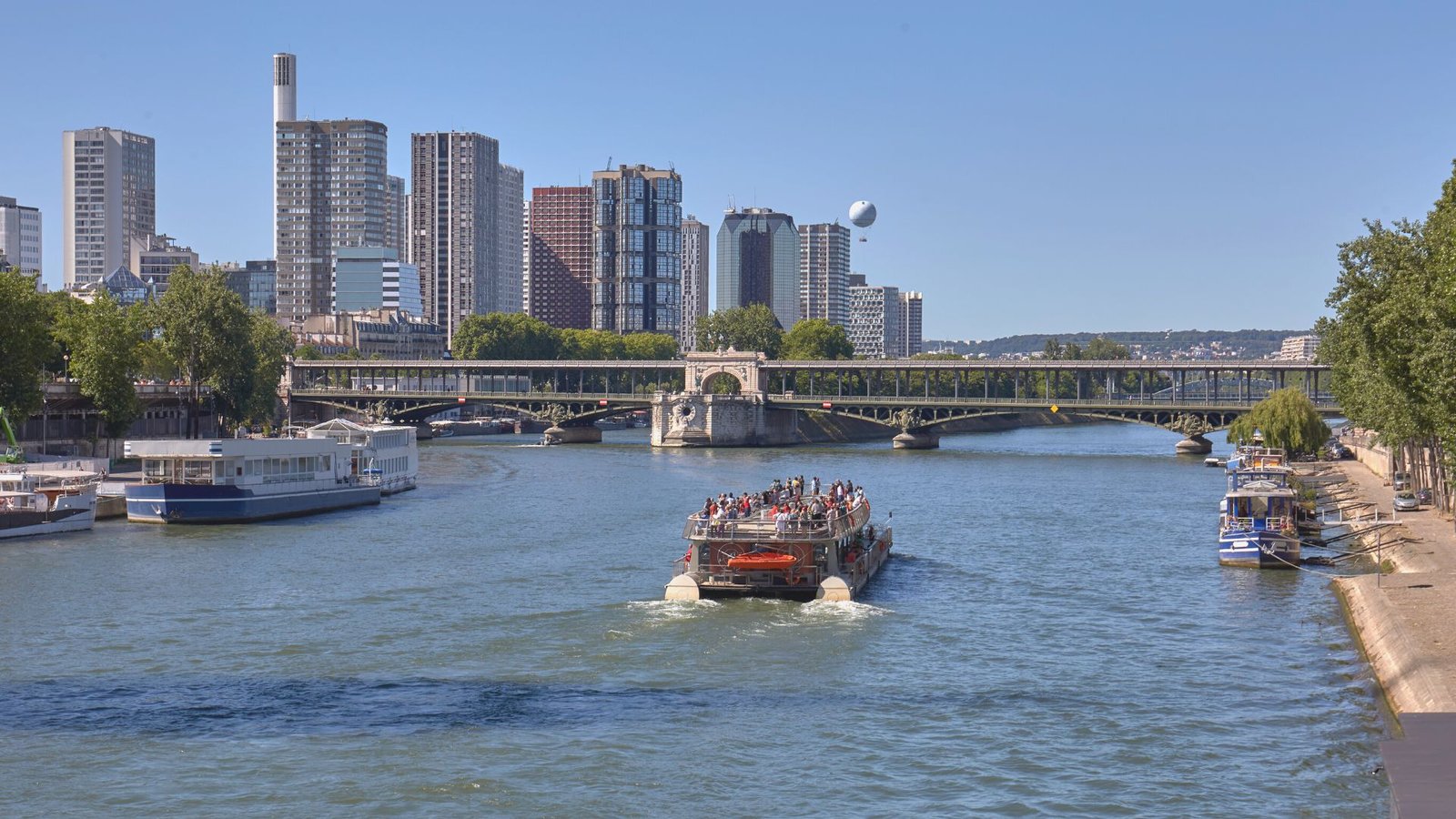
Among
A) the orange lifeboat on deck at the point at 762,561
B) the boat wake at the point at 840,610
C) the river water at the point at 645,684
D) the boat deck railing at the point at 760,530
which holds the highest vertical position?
the boat deck railing at the point at 760,530

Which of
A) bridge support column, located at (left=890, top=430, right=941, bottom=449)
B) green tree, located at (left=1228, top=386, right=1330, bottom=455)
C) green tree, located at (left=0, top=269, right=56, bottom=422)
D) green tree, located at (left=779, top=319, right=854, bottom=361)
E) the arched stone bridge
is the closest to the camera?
green tree, located at (left=0, top=269, right=56, bottom=422)

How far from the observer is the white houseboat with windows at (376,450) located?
78.3 meters

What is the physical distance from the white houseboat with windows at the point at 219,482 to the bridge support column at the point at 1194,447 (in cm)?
7172

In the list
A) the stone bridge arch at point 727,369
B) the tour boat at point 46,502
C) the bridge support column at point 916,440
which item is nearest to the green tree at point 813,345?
the stone bridge arch at point 727,369

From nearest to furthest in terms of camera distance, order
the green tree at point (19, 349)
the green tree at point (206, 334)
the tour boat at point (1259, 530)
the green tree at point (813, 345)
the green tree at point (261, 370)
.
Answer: the tour boat at point (1259, 530)
the green tree at point (19, 349)
the green tree at point (206, 334)
the green tree at point (261, 370)
the green tree at point (813, 345)

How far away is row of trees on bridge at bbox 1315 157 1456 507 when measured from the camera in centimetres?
4206

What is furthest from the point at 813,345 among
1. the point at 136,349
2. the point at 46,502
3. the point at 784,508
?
the point at 784,508

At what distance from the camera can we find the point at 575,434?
141125mm

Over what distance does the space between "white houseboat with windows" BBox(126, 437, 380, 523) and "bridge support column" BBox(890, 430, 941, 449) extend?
69.6m

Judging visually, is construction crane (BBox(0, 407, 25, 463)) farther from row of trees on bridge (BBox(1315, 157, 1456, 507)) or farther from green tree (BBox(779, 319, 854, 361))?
green tree (BBox(779, 319, 854, 361))

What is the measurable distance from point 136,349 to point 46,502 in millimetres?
41754

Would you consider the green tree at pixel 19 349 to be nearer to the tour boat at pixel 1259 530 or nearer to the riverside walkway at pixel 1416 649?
the tour boat at pixel 1259 530

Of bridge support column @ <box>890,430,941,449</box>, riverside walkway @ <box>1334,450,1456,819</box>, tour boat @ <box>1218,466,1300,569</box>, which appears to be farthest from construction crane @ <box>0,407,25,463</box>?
bridge support column @ <box>890,430,941,449</box>

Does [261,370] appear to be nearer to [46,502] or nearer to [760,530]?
[46,502]
